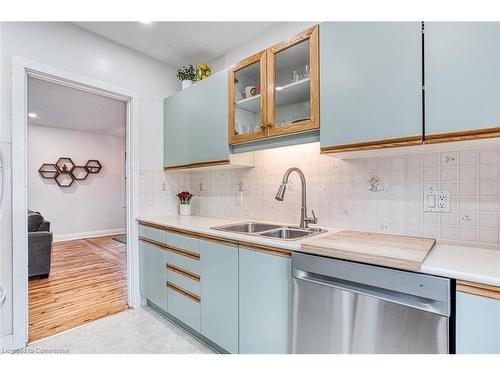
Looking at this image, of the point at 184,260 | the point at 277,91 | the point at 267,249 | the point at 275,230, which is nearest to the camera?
the point at 267,249

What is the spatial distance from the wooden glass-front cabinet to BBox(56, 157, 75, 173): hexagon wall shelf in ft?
16.5

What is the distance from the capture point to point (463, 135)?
1044 mm

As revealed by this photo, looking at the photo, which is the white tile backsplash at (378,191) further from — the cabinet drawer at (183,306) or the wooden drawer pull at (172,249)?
the cabinet drawer at (183,306)

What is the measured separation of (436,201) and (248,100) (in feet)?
4.37

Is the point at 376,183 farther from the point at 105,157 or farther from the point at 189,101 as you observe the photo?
the point at 105,157

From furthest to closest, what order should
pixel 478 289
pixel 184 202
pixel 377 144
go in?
pixel 184 202, pixel 377 144, pixel 478 289

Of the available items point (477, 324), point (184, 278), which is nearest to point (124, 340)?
point (184, 278)

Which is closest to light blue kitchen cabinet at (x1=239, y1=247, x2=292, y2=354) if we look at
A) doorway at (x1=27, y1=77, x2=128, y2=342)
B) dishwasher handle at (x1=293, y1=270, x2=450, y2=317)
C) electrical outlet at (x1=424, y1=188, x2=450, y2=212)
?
dishwasher handle at (x1=293, y1=270, x2=450, y2=317)

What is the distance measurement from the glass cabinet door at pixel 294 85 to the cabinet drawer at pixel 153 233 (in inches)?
48.2

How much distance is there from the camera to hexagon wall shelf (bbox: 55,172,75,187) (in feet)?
17.4

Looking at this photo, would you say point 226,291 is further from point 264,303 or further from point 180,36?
point 180,36

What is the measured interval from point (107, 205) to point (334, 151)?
19.8ft

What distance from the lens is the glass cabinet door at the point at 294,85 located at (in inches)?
58.3
